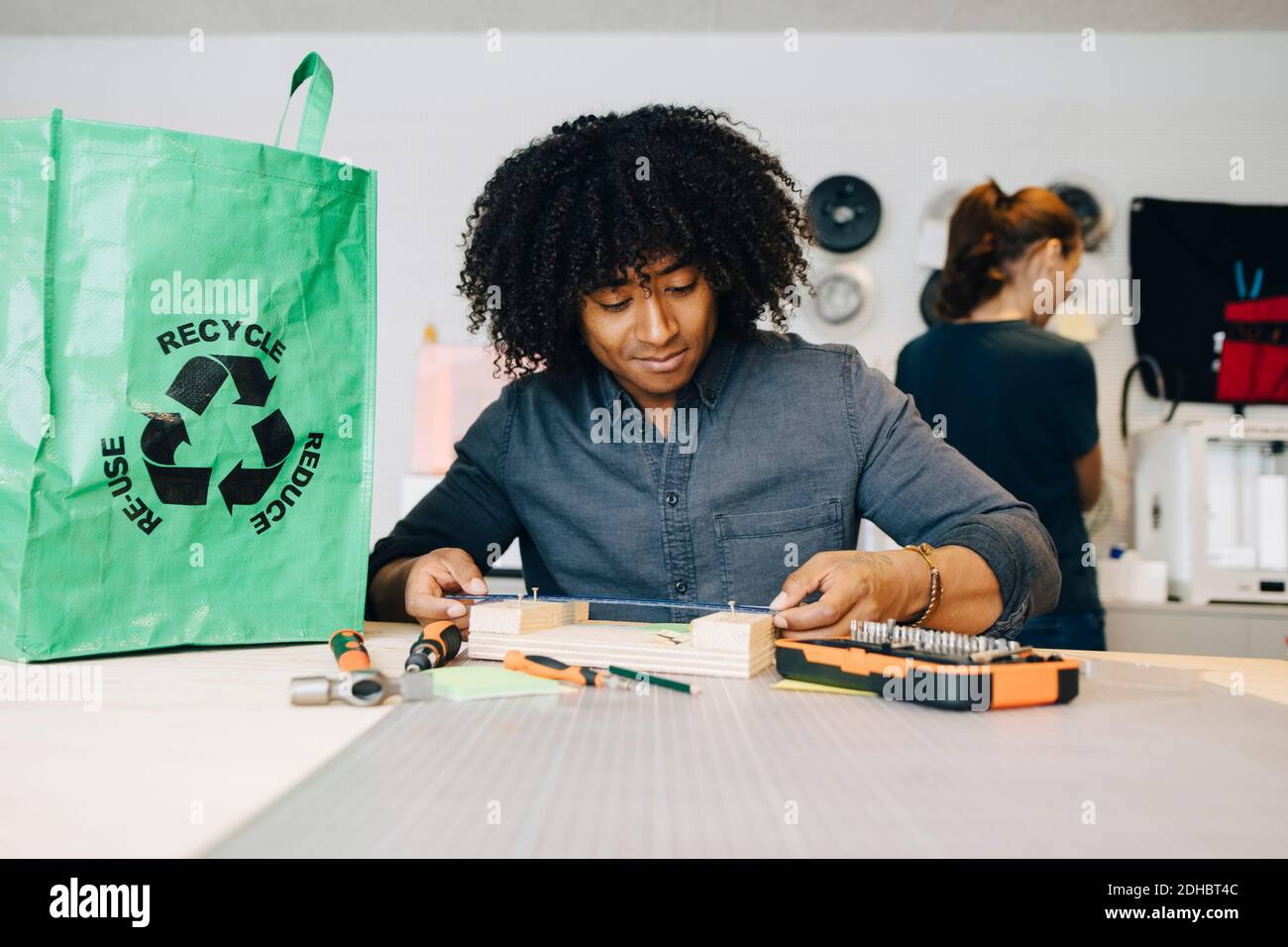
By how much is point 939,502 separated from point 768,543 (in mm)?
214

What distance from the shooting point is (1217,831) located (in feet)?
1.39

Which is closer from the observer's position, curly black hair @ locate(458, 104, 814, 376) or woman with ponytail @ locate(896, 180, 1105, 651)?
curly black hair @ locate(458, 104, 814, 376)

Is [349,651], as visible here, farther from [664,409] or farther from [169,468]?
[664,409]

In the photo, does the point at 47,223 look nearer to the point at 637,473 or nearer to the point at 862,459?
the point at 637,473

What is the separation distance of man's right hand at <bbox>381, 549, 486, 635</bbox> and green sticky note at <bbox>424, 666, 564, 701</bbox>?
0.23 metres

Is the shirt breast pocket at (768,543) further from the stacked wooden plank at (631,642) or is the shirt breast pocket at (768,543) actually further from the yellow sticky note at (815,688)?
the yellow sticky note at (815,688)

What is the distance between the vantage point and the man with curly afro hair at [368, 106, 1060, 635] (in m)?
1.17

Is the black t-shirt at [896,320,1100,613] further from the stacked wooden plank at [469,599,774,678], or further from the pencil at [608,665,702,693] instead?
the pencil at [608,665,702,693]

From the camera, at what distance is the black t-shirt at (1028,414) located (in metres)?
1.93

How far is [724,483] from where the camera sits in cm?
123

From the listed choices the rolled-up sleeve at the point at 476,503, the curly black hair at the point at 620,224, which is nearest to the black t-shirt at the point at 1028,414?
the curly black hair at the point at 620,224

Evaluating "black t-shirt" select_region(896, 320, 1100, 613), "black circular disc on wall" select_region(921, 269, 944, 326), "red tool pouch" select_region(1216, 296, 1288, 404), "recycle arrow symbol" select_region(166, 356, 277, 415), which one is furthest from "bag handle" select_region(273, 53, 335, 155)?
"red tool pouch" select_region(1216, 296, 1288, 404)
